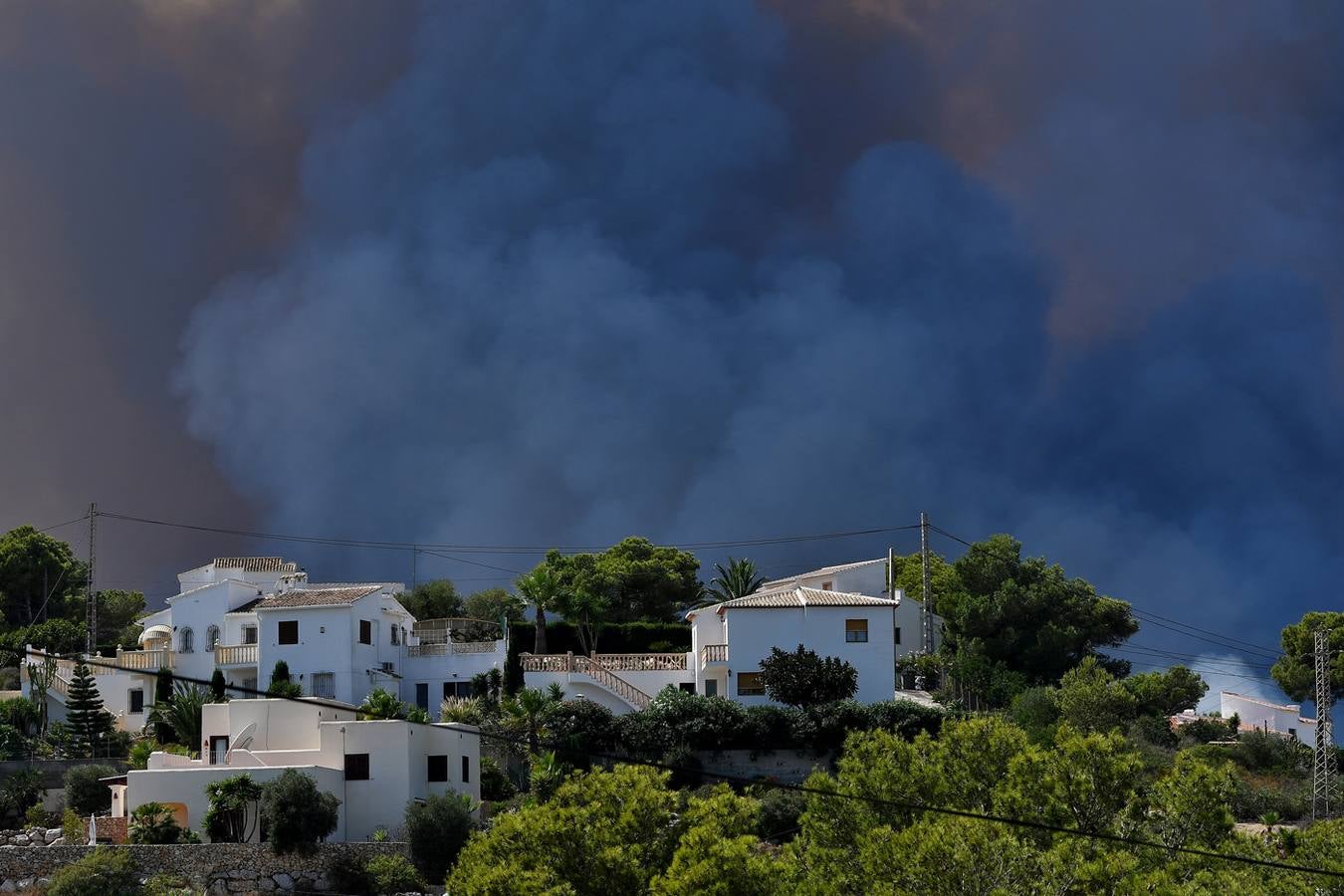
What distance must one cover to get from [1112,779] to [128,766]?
3549cm

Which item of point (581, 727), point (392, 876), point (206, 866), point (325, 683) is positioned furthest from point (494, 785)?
point (206, 866)

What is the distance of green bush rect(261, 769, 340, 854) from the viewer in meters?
44.6

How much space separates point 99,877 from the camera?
4228 centimetres

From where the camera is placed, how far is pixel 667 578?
254 feet

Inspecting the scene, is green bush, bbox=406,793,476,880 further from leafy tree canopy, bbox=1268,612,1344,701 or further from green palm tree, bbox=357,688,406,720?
leafy tree canopy, bbox=1268,612,1344,701

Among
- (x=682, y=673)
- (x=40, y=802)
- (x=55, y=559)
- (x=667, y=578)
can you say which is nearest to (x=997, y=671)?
(x=682, y=673)

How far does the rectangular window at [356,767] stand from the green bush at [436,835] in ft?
10.3

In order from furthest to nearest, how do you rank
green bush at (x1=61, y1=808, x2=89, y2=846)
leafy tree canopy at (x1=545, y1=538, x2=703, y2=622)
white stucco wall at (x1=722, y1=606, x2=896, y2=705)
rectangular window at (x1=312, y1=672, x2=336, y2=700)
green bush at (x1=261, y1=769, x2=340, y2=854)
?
leafy tree canopy at (x1=545, y1=538, x2=703, y2=622) < rectangular window at (x1=312, y1=672, x2=336, y2=700) < white stucco wall at (x1=722, y1=606, x2=896, y2=705) < green bush at (x1=61, y1=808, x2=89, y2=846) < green bush at (x1=261, y1=769, x2=340, y2=854)

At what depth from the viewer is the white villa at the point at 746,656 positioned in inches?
2266

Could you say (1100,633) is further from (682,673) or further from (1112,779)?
Result: (1112,779)

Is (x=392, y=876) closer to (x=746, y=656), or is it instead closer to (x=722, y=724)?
(x=722, y=724)

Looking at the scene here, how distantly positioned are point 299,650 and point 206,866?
56.1 ft

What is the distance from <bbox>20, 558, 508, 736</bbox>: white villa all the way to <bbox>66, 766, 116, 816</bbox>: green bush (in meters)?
8.47

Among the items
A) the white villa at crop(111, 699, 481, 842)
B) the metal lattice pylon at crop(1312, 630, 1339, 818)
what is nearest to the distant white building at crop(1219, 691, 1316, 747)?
the metal lattice pylon at crop(1312, 630, 1339, 818)
